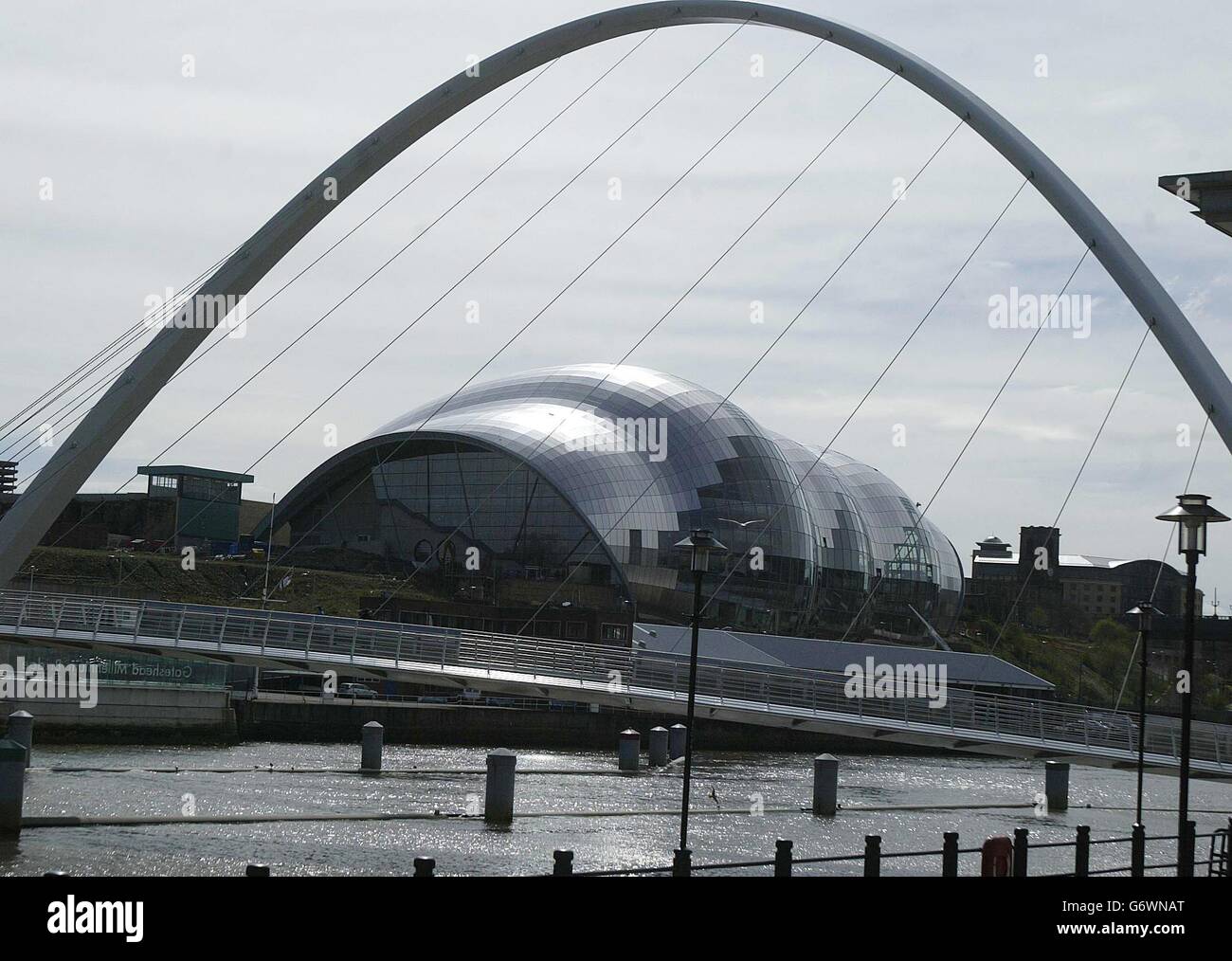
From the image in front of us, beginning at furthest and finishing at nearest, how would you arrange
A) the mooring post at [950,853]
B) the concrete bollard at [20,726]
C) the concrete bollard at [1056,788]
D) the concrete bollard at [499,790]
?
1. the concrete bollard at [1056,788]
2. the concrete bollard at [20,726]
3. the concrete bollard at [499,790]
4. the mooring post at [950,853]

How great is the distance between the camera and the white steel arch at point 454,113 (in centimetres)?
2294

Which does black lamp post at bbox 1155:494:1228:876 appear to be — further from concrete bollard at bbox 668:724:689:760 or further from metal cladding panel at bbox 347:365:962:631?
metal cladding panel at bbox 347:365:962:631

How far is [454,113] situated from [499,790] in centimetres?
1379

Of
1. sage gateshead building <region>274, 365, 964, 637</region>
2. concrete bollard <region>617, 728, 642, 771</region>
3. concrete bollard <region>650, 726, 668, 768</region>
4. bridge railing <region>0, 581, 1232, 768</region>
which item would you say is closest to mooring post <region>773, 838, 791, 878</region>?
bridge railing <region>0, 581, 1232, 768</region>

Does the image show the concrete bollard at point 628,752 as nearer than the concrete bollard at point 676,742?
Yes

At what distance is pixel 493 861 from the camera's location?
71.2 feet

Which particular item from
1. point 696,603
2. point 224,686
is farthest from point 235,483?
point 696,603

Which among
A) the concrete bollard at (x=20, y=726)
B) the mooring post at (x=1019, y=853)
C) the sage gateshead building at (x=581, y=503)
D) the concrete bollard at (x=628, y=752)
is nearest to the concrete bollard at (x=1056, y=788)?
the concrete bollard at (x=628, y=752)

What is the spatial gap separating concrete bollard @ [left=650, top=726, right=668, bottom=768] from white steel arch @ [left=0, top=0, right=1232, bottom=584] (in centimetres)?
1697

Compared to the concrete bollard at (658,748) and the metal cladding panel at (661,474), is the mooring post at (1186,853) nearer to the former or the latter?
the concrete bollard at (658,748)

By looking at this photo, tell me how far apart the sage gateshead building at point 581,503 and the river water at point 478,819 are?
2589 cm

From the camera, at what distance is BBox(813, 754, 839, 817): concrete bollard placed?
30.8 m

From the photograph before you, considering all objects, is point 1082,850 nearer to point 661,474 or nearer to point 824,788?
point 824,788
